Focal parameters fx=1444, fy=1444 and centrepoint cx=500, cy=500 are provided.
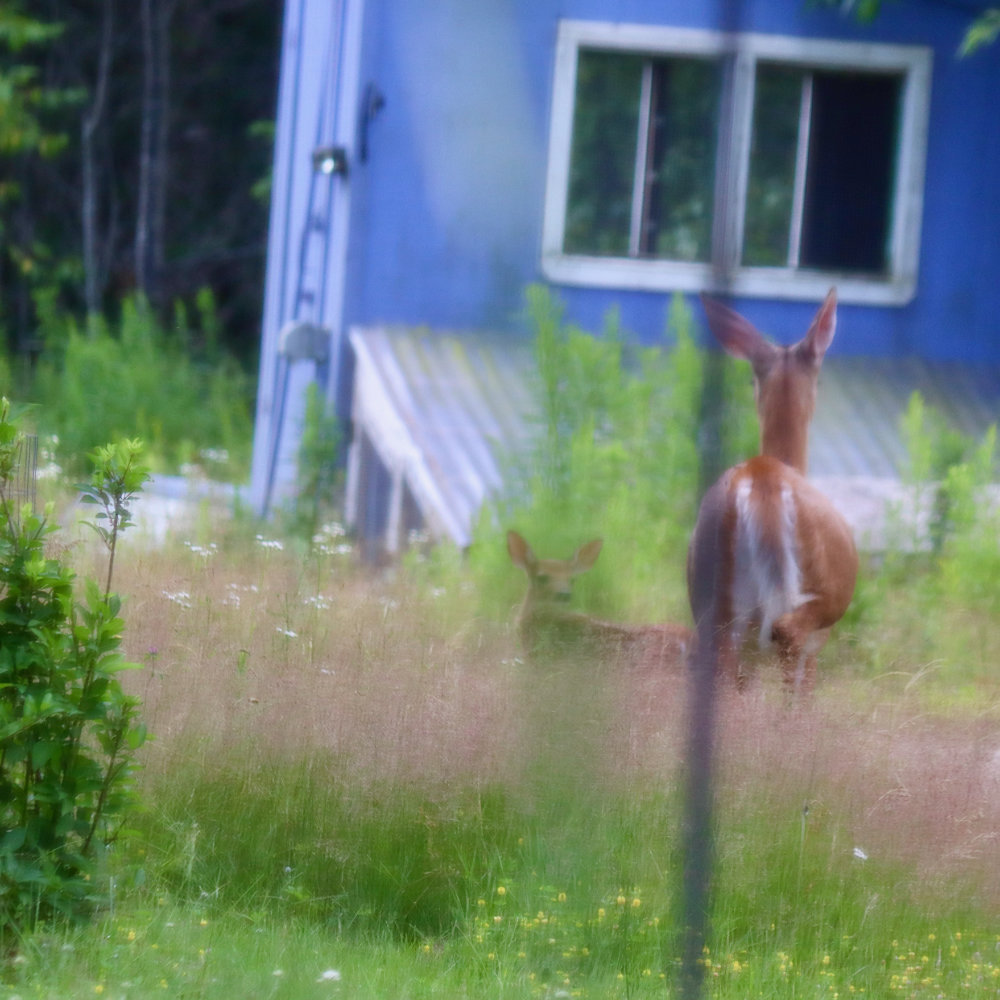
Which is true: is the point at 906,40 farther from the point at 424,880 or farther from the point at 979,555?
the point at 424,880

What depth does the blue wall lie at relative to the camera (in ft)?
23.8

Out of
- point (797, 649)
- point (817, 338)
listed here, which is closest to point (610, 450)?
point (817, 338)

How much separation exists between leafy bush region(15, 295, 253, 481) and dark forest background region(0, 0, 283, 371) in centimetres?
299

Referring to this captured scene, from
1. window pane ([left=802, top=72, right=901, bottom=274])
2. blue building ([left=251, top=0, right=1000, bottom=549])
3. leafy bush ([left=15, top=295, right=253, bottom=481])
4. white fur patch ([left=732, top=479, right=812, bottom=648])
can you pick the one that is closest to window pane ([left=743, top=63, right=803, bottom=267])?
blue building ([left=251, top=0, right=1000, bottom=549])

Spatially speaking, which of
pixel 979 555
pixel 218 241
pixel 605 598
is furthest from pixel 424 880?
pixel 218 241

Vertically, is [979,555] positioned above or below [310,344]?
below

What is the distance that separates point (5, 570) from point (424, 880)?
1.24m

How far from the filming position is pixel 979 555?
18.7 feet

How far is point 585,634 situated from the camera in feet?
12.7

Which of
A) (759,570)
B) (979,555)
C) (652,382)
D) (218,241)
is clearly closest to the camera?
(759,570)

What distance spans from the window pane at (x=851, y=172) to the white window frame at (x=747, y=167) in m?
0.06

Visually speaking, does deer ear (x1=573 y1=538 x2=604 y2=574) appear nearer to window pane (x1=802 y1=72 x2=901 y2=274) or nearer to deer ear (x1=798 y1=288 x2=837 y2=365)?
deer ear (x1=798 y1=288 x2=837 y2=365)

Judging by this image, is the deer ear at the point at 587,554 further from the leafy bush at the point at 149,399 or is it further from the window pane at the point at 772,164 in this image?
the leafy bush at the point at 149,399

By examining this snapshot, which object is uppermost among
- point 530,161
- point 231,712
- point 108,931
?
point 530,161
